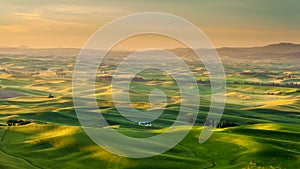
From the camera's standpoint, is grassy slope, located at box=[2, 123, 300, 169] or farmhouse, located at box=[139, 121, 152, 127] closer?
grassy slope, located at box=[2, 123, 300, 169]

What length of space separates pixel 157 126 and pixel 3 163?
83.2 m

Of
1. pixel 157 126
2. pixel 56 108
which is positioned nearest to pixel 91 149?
pixel 157 126

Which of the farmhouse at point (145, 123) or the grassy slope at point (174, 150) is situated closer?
the grassy slope at point (174, 150)

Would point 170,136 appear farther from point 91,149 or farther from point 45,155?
point 45,155

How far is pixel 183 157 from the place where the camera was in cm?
8238

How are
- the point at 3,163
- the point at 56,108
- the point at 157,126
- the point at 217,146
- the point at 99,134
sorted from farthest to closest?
the point at 56,108 < the point at 157,126 < the point at 99,134 < the point at 217,146 < the point at 3,163

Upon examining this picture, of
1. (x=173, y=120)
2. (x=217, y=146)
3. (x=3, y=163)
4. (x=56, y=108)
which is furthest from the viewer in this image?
(x=56, y=108)

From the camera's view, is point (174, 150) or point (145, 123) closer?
point (174, 150)

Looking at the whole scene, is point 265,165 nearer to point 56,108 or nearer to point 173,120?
point 173,120

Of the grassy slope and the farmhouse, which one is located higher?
the grassy slope

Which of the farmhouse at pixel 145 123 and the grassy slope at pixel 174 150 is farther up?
the grassy slope at pixel 174 150

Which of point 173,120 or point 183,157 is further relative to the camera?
point 173,120

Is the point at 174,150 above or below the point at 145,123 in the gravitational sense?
above

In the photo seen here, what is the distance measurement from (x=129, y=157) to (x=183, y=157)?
10.3 metres
